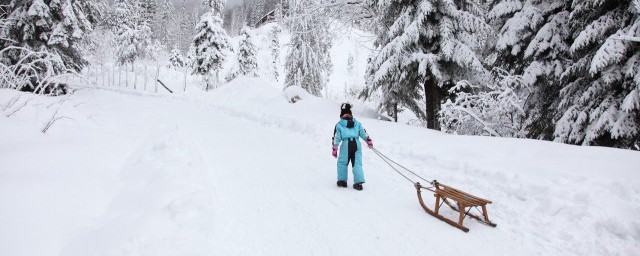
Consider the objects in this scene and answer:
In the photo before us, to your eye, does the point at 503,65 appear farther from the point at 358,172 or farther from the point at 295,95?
the point at 295,95

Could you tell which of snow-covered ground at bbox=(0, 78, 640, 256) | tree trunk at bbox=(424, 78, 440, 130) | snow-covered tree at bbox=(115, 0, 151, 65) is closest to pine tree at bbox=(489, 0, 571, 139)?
tree trunk at bbox=(424, 78, 440, 130)

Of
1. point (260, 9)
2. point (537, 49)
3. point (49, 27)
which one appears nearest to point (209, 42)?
point (49, 27)

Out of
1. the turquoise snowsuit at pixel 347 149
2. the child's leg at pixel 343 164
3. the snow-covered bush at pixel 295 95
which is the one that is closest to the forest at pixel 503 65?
the snow-covered bush at pixel 295 95

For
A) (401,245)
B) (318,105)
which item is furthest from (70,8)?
(401,245)

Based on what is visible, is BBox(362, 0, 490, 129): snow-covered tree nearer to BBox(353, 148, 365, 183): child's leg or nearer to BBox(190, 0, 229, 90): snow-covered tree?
BBox(353, 148, 365, 183): child's leg

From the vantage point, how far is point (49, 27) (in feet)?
61.8

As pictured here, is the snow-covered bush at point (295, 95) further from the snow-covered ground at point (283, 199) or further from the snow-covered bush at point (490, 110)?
the snow-covered ground at point (283, 199)

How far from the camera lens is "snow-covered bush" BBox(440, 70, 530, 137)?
9359 millimetres

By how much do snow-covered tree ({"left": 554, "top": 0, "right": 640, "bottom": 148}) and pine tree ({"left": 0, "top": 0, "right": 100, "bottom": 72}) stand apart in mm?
22368

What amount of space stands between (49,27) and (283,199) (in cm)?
2102

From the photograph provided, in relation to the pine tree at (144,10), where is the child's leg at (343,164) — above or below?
below

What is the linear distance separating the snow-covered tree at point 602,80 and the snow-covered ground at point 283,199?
1.69m

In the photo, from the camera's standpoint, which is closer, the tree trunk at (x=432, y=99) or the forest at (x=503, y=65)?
the forest at (x=503, y=65)

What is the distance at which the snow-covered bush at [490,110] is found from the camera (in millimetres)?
9359
